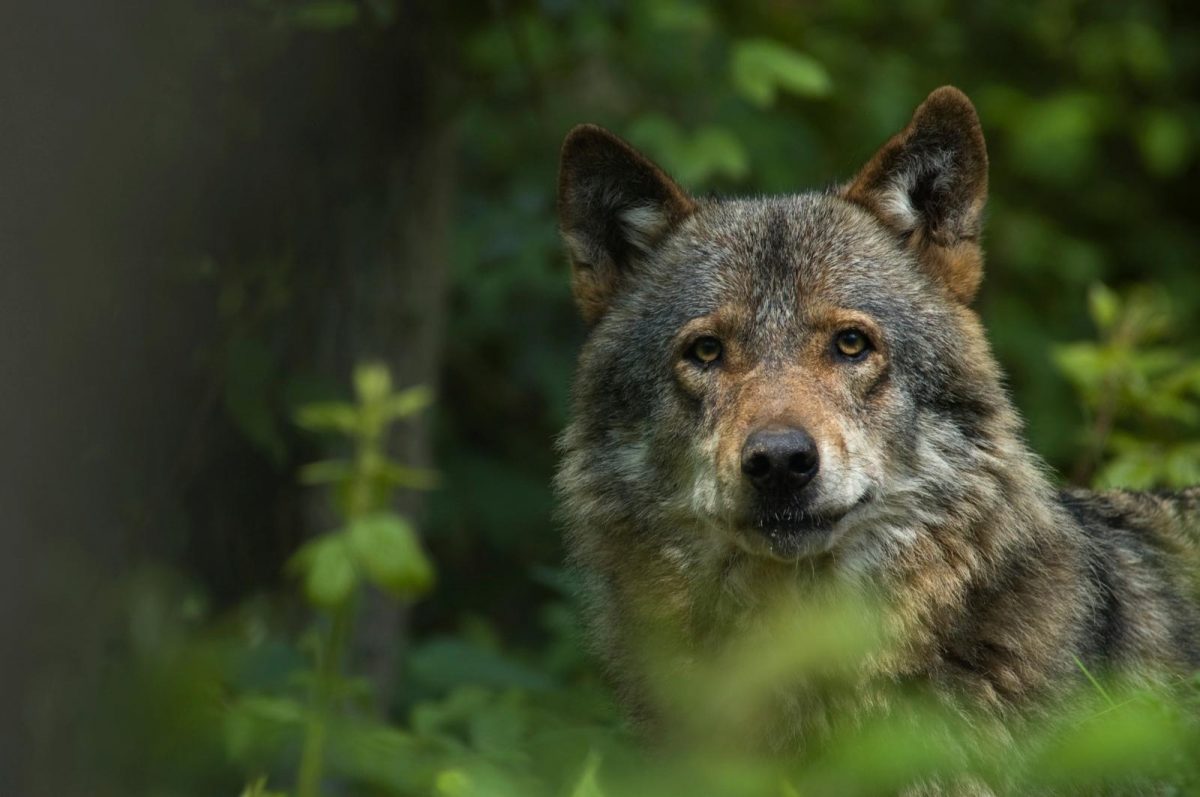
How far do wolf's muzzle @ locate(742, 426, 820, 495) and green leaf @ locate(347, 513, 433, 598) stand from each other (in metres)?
1.05

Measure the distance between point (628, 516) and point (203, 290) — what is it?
1.60 metres

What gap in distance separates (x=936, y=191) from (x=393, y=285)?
8.93ft

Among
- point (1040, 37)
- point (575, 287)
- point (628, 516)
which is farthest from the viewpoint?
point (1040, 37)

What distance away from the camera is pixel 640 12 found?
21.9ft

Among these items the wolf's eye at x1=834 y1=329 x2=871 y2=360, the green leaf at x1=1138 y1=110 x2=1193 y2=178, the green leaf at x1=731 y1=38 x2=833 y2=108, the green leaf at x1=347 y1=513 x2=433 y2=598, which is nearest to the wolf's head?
the wolf's eye at x1=834 y1=329 x2=871 y2=360

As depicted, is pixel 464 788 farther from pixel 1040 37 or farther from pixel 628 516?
pixel 1040 37

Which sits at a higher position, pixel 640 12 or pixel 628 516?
pixel 640 12

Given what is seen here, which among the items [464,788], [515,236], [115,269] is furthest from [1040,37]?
[464,788]

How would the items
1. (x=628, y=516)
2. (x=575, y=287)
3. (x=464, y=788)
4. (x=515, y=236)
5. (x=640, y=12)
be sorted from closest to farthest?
(x=464, y=788) < (x=628, y=516) < (x=575, y=287) < (x=640, y=12) < (x=515, y=236)

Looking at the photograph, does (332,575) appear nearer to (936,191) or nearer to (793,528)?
(793,528)

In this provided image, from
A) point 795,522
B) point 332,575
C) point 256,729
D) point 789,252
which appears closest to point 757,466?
point 795,522

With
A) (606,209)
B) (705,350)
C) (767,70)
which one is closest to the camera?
(705,350)

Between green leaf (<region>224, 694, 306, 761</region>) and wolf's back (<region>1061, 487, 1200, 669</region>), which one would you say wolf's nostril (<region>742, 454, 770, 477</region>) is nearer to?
wolf's back (<region>1061, 487, 1200, 669</region>)

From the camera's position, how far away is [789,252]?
15.5 feet
